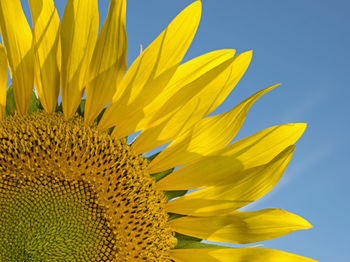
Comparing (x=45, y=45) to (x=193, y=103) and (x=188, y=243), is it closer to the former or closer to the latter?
(x=193, y=103)

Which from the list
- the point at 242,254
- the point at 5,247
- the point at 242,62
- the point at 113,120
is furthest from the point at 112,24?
the point at 242,254

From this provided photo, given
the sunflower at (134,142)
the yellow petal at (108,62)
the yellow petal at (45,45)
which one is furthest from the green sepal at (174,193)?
the yellow petal at (45,45)

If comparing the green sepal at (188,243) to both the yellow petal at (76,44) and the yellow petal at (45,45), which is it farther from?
the yellow petal at (45,45)

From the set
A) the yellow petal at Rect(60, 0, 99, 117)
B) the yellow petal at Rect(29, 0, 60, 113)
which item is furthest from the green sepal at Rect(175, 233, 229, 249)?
the yellow petal at Rect(29, 0, 60, 113)

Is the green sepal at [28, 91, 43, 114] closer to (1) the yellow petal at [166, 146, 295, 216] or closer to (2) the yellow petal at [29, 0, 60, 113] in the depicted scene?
(2) the yellow petal at [29, 0, 60, 113]

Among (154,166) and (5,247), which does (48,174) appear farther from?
(154,166)

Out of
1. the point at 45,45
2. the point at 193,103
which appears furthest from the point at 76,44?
the point at 193,103
